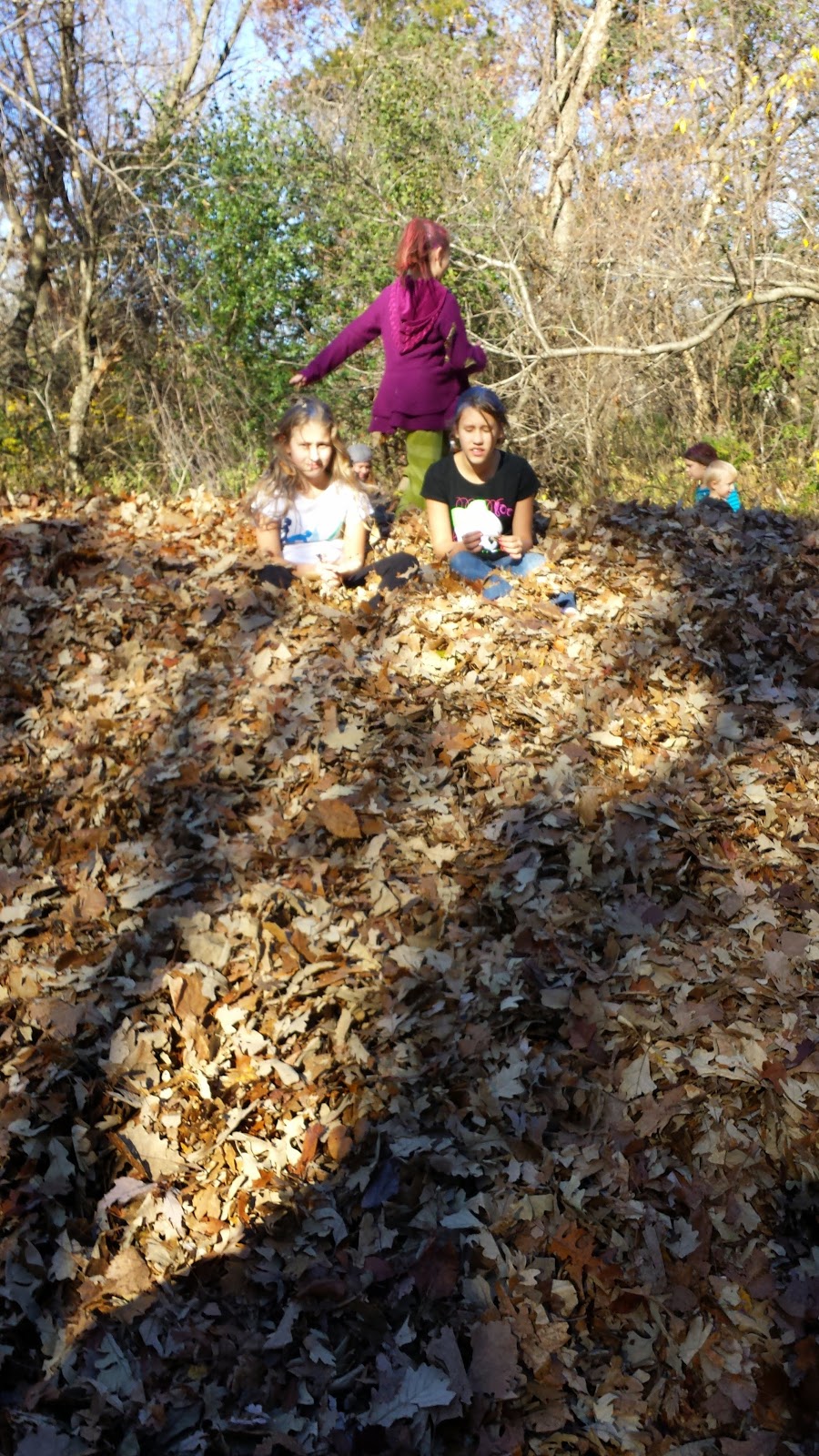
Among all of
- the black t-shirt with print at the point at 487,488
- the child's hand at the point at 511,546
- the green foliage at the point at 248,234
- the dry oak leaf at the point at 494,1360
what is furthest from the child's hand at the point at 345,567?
the green foliage at the point at 248,234

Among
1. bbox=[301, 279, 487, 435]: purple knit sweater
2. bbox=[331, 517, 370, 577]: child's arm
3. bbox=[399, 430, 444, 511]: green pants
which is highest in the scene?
bbox=[301, 279, 487, 435]: purple knit sweater

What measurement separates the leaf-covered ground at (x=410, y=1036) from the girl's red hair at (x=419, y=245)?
214cm

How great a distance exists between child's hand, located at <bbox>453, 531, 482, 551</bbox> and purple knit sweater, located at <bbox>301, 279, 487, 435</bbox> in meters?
1.10

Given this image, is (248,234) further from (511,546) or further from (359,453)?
(511,546)

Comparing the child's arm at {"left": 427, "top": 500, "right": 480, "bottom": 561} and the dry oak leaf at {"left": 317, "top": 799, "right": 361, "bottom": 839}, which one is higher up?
the child's arm at {"left": 427, "top": 500, "right": 480, "bottom": 561}

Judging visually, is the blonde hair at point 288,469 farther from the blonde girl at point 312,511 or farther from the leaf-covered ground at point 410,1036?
the leaf-covered ground at point 410,1036

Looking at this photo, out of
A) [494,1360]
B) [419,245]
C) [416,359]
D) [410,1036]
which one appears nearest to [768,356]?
[416,359]

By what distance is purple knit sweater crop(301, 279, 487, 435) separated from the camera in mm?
6336

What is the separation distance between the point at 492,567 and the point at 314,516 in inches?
36.7

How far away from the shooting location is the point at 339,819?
399 centimetres

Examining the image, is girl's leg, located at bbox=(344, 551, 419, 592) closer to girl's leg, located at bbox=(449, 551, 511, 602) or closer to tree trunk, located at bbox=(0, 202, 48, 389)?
girl's leg, located at bbox=(449, 551, 511, 602)

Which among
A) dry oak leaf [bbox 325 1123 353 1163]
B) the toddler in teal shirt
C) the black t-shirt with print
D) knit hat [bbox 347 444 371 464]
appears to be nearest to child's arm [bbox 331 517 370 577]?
the black t-shirt with print

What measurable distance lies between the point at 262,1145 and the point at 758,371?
1043 cm

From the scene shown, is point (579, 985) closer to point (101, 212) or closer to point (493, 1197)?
point (493, 1197)
